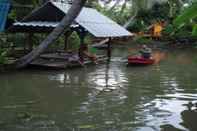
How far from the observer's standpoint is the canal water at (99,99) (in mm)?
10422

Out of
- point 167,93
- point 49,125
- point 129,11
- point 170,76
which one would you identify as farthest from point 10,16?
point 129,11

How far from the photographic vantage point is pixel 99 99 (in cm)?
1338

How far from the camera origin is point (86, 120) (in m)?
10.7

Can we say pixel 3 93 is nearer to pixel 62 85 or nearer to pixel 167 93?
pixel 62 85

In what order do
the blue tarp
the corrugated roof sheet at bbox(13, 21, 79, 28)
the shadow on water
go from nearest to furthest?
the shadow on water → the blue tarp → the corrugated roof sheet at bbox(13, 21, 79, 28)

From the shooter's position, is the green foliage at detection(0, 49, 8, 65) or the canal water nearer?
the canal water

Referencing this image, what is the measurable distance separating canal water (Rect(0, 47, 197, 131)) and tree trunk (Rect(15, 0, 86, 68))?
1.40 feet

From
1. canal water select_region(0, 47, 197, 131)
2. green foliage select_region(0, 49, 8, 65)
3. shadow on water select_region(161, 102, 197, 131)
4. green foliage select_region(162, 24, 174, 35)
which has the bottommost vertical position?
shadow on water select_region(161, 102, 197, 131)

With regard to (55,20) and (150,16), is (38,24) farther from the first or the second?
(150,16)

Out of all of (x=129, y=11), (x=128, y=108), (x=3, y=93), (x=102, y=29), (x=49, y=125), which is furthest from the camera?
(x=129, y=11)

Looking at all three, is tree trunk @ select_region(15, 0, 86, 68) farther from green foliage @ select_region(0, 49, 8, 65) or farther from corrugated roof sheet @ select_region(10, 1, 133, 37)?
corrugated roof sheet @ select_region(10, 1, 133, 37)

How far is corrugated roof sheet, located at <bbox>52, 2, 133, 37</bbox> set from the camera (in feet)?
66.3

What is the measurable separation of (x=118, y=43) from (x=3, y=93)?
23.7 m

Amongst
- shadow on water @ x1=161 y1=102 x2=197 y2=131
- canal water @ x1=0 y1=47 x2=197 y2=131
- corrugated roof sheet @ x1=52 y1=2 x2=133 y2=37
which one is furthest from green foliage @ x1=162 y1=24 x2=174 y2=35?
shadow on water @ x1=161 y1=102 x2=197 y2=131
